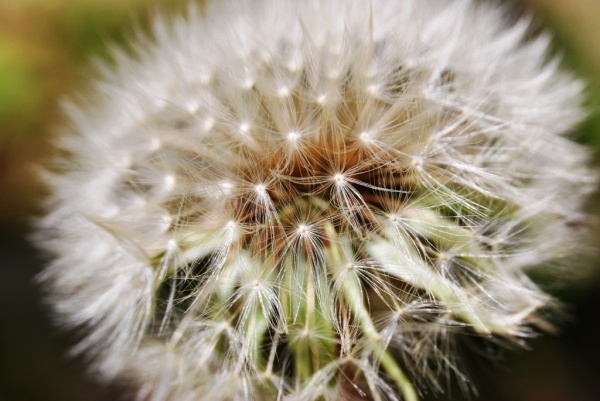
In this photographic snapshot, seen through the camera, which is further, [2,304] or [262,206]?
[2,304]

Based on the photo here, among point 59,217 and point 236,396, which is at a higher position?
point 59,217

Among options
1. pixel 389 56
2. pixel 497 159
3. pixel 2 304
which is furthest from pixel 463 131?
pixel 2 304

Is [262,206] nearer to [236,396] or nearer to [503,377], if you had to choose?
[236,396]

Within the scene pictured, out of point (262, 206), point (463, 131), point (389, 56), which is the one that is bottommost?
point (262, 206)

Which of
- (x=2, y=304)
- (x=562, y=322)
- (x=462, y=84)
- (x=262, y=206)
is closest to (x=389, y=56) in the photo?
(x=462, y=84)

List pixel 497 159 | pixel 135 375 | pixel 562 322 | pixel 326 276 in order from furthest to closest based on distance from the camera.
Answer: pixel 562 322
pixel 135 375
pixel 497 159
pixel 326 276

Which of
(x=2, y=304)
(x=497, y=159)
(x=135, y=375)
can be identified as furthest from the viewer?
(x=2, y=304)

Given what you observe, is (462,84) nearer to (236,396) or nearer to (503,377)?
(236,396)
